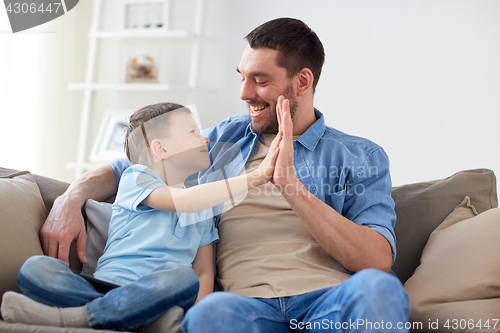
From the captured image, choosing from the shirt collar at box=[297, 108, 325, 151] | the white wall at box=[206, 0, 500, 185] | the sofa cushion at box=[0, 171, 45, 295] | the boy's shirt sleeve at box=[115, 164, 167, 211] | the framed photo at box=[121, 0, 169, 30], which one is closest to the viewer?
the sofa cushion at box=[0, 171, 45, 295]

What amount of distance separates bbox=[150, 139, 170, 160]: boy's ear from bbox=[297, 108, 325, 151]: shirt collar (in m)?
0.43

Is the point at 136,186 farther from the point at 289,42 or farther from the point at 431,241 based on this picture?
the point at 431,241

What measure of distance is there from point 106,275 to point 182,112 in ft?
1.73

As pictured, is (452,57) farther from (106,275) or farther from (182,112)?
(106,275)

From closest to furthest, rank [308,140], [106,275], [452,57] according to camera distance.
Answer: [106,275] < [308,140] < [452,57]

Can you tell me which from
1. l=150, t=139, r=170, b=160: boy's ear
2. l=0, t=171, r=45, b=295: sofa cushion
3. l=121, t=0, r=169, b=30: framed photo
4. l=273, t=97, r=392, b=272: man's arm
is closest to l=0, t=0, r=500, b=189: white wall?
l=121, t=0, r=169, b=30: framed photo

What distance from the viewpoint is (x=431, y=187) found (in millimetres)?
1550

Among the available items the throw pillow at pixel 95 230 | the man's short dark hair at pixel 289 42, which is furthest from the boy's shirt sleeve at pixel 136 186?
the man's short dark hair at pixel 289 42

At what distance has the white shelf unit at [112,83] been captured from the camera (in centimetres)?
294

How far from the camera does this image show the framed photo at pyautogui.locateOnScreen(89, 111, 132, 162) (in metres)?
3.02

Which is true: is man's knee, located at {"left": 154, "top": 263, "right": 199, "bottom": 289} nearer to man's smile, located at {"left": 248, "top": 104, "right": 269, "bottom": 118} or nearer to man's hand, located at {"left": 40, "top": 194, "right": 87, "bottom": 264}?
man's hand, located at {"left": 40, "top": 194, "right": 87, "bottom": 264}

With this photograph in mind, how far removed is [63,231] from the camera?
1.26 meters

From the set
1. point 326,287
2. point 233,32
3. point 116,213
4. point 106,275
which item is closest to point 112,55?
point 233,32

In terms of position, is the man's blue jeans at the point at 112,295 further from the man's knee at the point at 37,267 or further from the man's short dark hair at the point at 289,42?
the man's short dark hair at the point at 289,42
